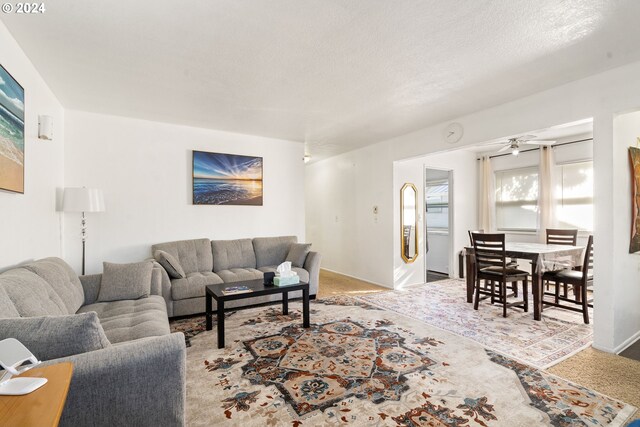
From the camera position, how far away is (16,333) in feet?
4.23

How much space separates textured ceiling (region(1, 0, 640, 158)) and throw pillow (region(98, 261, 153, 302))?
1.83 metres

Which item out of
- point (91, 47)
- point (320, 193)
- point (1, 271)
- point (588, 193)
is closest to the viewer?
point (1, 271)

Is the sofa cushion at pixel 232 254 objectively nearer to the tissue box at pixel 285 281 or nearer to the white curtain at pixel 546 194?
the tissue box at pixel 285 281

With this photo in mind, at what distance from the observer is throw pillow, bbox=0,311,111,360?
4.22 feet

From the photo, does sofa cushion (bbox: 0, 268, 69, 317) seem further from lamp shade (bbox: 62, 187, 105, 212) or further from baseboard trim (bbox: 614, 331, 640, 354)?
baseboard trim (bbox: 614, 331, 640, 354)

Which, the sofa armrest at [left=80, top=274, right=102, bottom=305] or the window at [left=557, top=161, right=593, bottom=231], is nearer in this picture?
the sofa armrest at [left=80, top=274, right=102, bottom=305]

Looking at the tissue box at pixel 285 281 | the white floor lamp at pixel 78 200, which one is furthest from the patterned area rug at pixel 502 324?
the white floor lamp at pixel 78 200

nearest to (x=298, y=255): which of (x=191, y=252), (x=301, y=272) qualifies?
(x=301, y=272)

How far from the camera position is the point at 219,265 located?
14.5ft

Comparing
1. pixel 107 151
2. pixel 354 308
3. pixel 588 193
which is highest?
pixel 107 151

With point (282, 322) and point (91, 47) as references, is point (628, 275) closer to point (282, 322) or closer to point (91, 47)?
point (282, 322)

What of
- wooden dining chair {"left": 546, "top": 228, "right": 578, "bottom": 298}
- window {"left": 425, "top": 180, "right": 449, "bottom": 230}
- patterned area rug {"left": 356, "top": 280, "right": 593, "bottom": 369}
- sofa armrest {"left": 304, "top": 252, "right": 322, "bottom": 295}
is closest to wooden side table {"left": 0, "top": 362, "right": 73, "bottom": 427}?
patterned area rug {"left": 356, "top": 280, "right": 593, "bottom": 369}

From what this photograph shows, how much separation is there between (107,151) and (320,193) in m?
4.21

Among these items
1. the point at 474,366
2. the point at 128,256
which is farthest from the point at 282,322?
the point at 128,256
